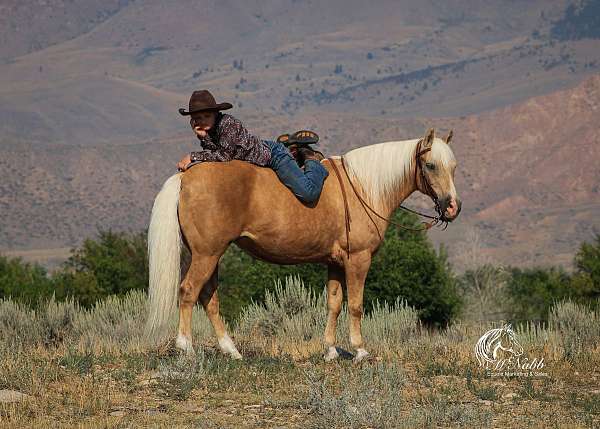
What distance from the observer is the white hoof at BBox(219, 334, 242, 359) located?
33.9 feet

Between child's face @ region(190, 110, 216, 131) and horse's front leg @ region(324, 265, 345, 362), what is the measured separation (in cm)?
196

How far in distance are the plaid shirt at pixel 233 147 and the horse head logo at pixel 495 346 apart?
114 inches

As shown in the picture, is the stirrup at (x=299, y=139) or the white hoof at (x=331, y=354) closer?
the white hoof at (x=331, y=354)

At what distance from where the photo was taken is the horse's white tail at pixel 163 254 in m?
9.91

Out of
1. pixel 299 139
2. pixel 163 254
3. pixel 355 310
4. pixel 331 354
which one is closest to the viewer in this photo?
pixel 163 254

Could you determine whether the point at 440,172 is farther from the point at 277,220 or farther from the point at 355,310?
the point at 277,220

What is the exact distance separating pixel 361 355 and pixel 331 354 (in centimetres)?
30

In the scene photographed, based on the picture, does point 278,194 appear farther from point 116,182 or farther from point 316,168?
point 116,182

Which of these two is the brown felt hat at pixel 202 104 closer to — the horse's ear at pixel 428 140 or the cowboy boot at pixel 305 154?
the cowboy boot at pixel 305 154

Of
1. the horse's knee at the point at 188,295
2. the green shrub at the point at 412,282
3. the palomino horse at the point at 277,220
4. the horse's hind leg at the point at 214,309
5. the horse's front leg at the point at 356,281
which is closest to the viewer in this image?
the palomino horse at the point at 277,220

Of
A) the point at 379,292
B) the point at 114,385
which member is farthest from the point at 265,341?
the point at 379,292

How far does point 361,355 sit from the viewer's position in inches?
412

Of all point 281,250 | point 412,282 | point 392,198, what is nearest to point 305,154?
point 392,198

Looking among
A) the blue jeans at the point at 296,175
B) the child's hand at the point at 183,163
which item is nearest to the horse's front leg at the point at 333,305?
the blue jeans at the point at 296,175
